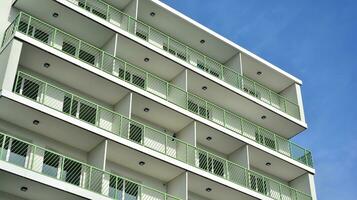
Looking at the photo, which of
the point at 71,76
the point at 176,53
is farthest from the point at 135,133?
the point at 176,53

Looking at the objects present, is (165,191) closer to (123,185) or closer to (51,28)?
(123,185)

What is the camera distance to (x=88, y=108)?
32500mm

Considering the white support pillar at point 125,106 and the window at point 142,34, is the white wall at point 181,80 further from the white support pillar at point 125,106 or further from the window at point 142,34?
the white support pillar at point 125,106

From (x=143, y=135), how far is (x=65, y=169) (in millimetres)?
5593

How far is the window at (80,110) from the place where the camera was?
3177 cm

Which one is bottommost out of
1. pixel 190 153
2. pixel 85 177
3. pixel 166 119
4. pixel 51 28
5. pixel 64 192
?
pixel 64 192

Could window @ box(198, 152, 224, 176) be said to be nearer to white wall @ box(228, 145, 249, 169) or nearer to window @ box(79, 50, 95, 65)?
white wall @ box(228, 145, 249, 169)

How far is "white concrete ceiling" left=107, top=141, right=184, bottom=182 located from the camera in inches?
1230

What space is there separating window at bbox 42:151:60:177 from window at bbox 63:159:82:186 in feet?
1.52

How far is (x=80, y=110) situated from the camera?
32281mm

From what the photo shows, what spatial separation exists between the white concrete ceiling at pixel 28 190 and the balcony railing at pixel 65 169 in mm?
782

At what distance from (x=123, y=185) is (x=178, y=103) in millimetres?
7774

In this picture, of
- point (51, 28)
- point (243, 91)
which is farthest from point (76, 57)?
point (243, 91)

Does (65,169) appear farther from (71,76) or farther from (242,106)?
(242,106)
